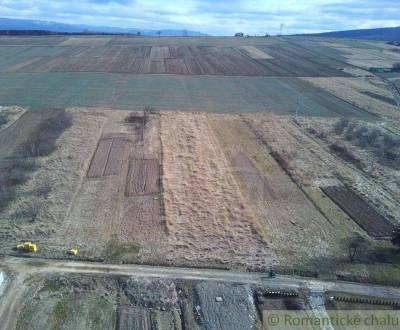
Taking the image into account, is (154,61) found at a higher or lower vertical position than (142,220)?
higher

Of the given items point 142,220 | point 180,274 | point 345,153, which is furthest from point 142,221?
point 345,153

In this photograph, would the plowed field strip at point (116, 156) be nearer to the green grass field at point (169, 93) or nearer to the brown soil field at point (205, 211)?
the brown soil field at point (205, 211)

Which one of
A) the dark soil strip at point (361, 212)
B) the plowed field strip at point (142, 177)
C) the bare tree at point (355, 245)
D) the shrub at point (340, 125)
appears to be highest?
the shrub at point (340, 125)

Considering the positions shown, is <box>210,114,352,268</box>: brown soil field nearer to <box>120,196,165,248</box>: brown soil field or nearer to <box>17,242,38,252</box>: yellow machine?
<box>120,196,165,248</box>: brown soil field

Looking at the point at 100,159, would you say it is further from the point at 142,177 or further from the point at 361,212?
the point at 361,212

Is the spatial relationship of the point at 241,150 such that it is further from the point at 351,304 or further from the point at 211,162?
the point at 351,304

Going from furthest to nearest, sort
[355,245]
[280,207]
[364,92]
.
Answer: [364,92], [280,207], [355,245]

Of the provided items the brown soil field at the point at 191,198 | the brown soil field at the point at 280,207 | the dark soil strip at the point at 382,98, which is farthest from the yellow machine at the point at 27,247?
the dark soil strip at the point at 382,98
